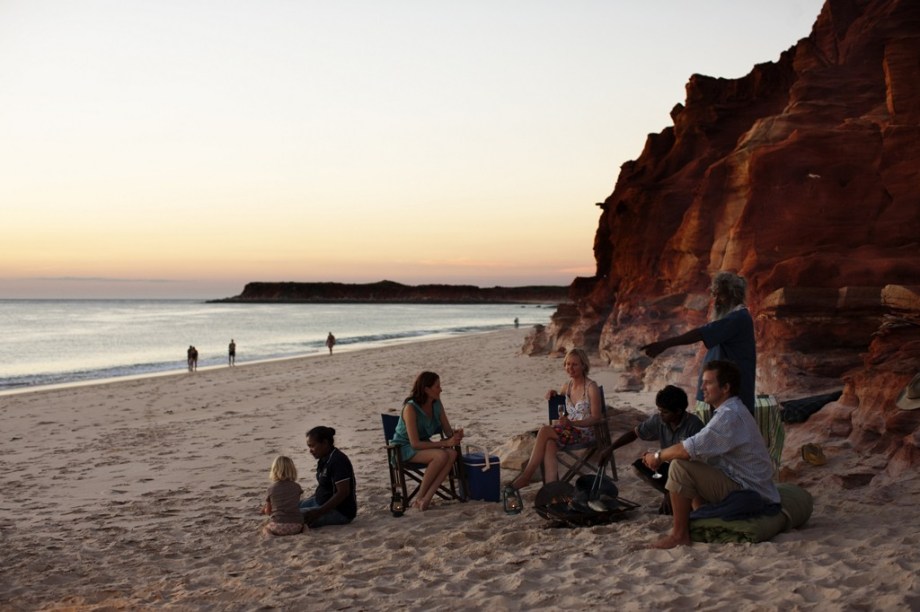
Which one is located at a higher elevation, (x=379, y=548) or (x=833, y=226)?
(x=833, y=226)

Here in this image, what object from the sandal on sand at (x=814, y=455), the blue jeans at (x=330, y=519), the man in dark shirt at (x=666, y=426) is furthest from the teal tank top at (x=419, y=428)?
the sandal on sand at (x=814, y=455)

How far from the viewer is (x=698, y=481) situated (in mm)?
4852

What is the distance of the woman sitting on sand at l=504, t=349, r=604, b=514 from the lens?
6.67 metres

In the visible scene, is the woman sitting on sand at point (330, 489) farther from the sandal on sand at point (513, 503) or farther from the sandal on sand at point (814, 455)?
the sandal on sand at point (814, 455)

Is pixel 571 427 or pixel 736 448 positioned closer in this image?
pixel 736 448

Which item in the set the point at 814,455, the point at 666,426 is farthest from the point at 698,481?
the point at 814,455

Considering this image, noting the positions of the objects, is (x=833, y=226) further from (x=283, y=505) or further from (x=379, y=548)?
(x=283, y=505)

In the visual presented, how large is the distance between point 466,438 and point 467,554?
17.4ft

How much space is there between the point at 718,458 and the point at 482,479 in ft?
7.85

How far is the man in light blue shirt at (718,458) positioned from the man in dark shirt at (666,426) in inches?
14.5

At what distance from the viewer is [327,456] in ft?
21.0

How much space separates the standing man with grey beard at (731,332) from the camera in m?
5.30

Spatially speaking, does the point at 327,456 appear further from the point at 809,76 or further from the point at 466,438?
the point at 809,76

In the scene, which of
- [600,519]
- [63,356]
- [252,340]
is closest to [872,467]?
[600,519]
